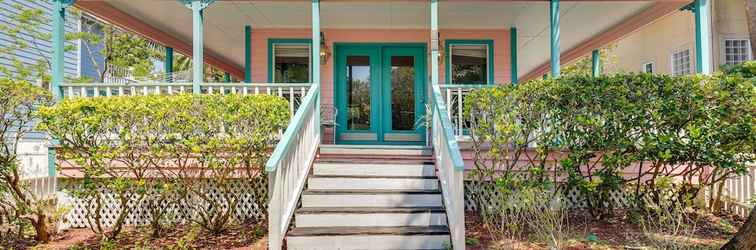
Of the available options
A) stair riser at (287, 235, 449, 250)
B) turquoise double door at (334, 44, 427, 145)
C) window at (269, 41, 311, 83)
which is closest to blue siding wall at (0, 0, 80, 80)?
window at (269, 41, 311, 83)

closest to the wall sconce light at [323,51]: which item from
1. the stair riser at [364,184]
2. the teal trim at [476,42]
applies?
the teal trim at [476,42]

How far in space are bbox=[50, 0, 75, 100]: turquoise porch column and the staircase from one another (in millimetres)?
3553

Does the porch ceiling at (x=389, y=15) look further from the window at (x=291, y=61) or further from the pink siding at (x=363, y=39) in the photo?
the window at (x=291, y=61)

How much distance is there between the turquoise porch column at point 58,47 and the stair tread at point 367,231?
392 cm

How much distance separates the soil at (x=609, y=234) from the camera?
400 centimetres

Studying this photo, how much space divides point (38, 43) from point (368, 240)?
11252 mm

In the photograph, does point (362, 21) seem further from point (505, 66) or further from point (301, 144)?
point (301, 144)

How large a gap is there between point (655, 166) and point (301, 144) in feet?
12.9

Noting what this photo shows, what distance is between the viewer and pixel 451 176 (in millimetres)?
3855

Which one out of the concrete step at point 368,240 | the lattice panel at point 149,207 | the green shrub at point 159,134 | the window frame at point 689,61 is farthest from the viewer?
the window frame at point 689,61

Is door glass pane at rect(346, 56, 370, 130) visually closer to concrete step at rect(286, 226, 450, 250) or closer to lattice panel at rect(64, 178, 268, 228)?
lattice panel at rect(64, 178, 268, 228)

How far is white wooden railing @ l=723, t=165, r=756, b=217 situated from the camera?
16.4 feet

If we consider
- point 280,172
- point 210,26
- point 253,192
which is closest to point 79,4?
point 210,26

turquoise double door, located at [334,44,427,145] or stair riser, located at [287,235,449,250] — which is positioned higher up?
turquoise double door, located at [334,44,427,145]
